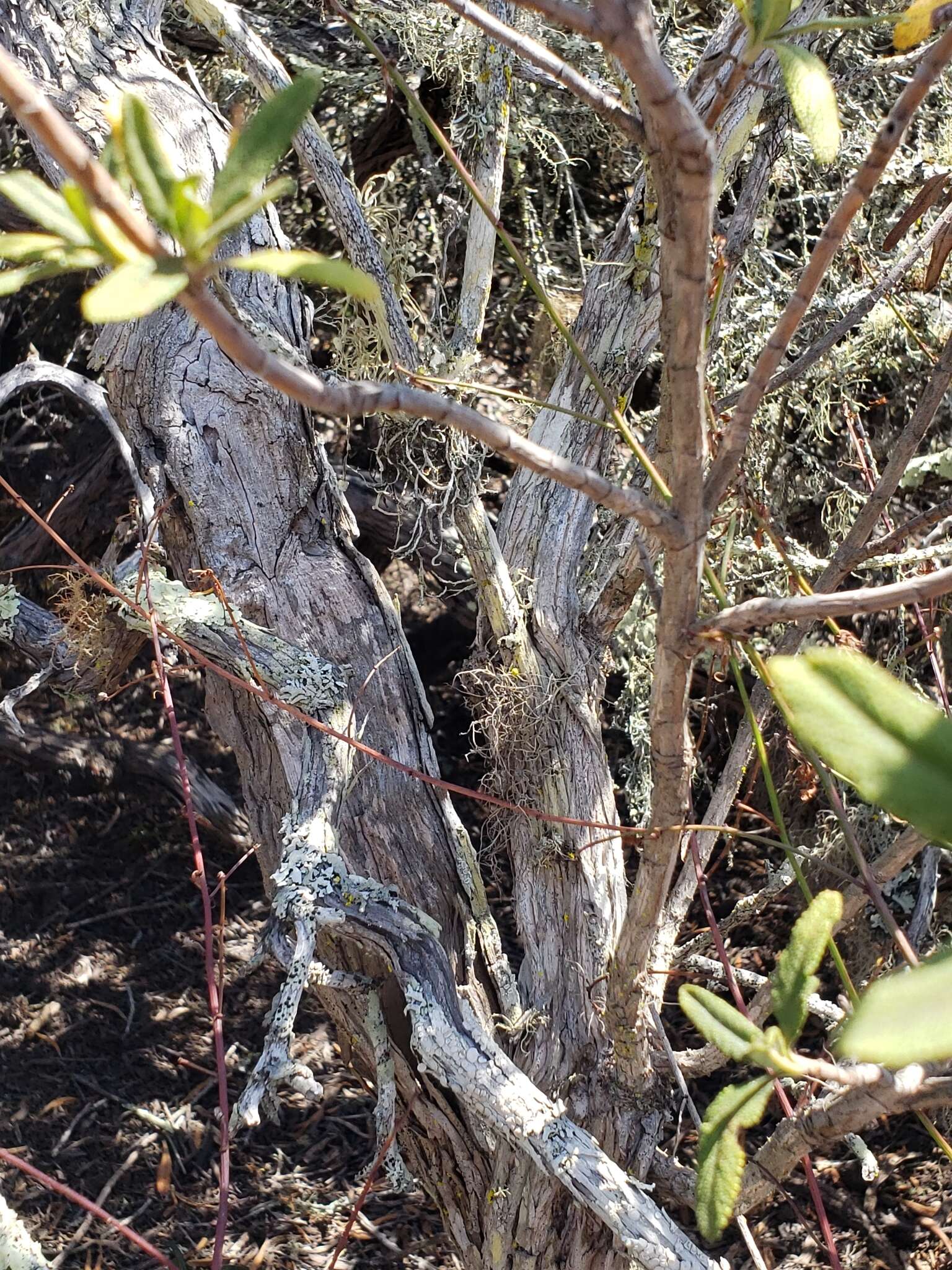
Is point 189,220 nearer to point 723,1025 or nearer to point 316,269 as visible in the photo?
point 316,269

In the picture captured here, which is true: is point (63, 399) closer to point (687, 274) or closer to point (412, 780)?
point (412, 780)

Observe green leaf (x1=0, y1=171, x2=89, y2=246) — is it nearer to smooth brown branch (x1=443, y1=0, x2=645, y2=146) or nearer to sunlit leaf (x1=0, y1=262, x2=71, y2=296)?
sunlit leaf (x1=0, y1=262, x2=71, y2=296)

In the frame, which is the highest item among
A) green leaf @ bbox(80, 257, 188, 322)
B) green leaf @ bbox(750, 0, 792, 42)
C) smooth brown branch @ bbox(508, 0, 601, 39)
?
green leaf @ bbox(750, 0, 792, 42)

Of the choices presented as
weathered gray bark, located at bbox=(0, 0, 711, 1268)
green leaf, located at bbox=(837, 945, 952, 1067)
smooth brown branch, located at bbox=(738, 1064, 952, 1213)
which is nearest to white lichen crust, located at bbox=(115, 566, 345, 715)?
weathered gray bark, located at bbox=(0, 0, 711, 1268)

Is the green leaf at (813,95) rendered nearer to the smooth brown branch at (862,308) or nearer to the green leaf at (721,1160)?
the smooth brown branch at (862,308)

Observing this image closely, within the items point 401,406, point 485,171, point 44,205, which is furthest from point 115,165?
point 485,171

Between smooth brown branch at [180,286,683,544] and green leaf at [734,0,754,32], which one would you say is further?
green leaf at [734,0,754,32]

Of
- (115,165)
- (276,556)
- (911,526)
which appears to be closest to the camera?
(115,165)
